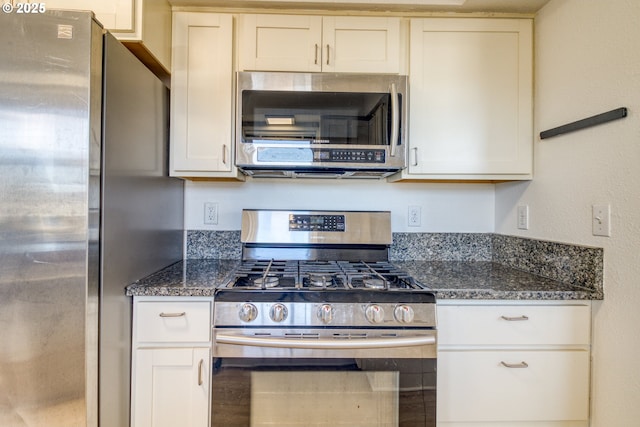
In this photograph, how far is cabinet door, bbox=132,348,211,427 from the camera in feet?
4.18

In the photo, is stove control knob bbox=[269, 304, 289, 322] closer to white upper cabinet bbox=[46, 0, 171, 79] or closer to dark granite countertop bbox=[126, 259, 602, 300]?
dark granite countertop bbox=[126, 259, 602, 300]

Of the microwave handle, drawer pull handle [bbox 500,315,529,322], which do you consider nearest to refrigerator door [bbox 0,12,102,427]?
the microwave handle

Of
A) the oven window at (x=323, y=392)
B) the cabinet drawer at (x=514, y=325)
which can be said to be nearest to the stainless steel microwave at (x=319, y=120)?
the cabinet drawer at (x=514, y=325)

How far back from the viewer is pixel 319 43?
1.60 meters

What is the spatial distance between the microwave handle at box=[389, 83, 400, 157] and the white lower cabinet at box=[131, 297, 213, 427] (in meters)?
1.00

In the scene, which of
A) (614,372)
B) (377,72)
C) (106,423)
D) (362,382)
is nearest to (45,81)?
(106,423)

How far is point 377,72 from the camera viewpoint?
161 centimetres

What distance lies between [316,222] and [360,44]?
0.91 meters

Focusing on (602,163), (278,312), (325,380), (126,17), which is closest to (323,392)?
(325,380)

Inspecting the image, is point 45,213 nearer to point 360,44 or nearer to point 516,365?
point 360,44

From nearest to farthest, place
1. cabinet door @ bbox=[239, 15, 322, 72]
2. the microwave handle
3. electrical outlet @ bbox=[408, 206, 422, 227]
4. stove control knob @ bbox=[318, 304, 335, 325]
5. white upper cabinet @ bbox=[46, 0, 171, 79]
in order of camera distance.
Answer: stove control knob @ bbox=[318, 304, 335, 325]
white upper cabinet @ bbox=[46, 0, 171, 79]
the microwave handle
cabinet door @ bbox=[239, 15, 322, 72]
electrical outlet @ bbox=[408, 206, 422, 227]

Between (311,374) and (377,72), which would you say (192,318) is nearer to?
(311,374)

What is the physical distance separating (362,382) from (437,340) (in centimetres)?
32

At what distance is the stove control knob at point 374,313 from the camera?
1245 millimetres
